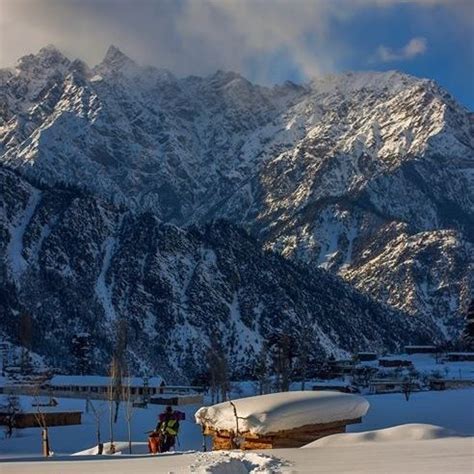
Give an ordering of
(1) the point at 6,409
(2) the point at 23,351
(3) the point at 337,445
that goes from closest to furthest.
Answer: (3) the point at 337,445 < (1) the point at 6,409 < (2) the point at 23,351

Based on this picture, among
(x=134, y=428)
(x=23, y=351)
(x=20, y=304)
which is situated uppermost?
(x=20, y=304)

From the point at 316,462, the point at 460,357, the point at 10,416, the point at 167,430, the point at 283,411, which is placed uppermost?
the point at 460,357

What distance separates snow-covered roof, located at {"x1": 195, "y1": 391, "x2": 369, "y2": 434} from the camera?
62.0 feet

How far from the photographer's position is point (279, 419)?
62.1 ft

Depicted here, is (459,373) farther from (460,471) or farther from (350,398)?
(460,471)

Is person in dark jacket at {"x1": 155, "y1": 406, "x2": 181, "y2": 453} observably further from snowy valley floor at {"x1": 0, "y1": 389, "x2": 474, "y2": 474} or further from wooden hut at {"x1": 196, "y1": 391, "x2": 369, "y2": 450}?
snowy valley floor at {"x1": 0, "y1": 389, "x2": 474, "y2": 474}

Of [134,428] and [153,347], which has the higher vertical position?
[153,347]

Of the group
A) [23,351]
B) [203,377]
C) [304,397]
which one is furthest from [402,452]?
[23,351]

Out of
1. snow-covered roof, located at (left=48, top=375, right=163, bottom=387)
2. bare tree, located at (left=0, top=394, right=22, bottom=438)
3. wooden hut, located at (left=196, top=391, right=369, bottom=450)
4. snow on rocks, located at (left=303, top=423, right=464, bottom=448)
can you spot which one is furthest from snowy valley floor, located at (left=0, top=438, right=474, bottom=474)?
snow-covered roof, located at (left=48, top=375, right=163, bottom=387)

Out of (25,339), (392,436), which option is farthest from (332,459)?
(25,339)

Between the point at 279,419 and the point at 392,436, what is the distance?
121 inches

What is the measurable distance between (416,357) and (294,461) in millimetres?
170933

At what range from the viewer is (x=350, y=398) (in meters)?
21.0

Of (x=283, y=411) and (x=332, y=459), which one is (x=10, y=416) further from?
(x=332, y=459)
